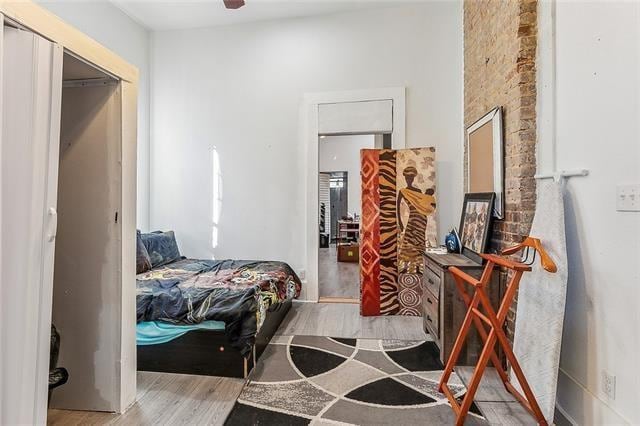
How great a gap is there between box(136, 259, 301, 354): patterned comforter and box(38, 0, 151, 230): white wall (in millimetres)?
1441

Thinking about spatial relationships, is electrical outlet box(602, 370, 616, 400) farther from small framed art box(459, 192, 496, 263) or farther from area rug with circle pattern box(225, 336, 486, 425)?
small framed art box(459, 192, 496, 263)

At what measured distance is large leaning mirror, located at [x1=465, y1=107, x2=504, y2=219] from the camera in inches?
97.6

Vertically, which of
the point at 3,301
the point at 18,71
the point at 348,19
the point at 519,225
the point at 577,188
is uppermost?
the point at 348,19

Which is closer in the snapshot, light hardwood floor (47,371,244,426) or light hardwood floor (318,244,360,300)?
light hardwood floor (47,371,244,426)

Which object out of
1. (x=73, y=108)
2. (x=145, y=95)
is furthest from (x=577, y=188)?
(x=145, y=95)

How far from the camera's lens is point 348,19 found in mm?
3936

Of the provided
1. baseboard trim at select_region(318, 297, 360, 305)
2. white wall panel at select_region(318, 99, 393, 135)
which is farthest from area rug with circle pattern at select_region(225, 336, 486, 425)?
white wall panel at select_region(318, 99, 393, 135)

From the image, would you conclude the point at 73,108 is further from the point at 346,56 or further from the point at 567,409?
the point at 567,409

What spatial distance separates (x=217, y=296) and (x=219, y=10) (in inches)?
A: 135

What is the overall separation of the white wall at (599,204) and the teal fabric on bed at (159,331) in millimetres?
2231

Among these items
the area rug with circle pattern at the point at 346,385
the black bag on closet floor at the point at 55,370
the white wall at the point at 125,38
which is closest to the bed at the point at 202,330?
the area rug with circle pattern at the point at 346,385

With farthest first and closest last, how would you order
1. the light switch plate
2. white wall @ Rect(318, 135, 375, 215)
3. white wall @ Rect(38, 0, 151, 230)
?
white wall @ Rect(318, 135, 375, 215) < white wall @ Rect(38, 0, 151, 230) < the light switch plate

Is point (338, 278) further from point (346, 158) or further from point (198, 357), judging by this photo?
point (346, 158)

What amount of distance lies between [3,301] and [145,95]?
3.75m
